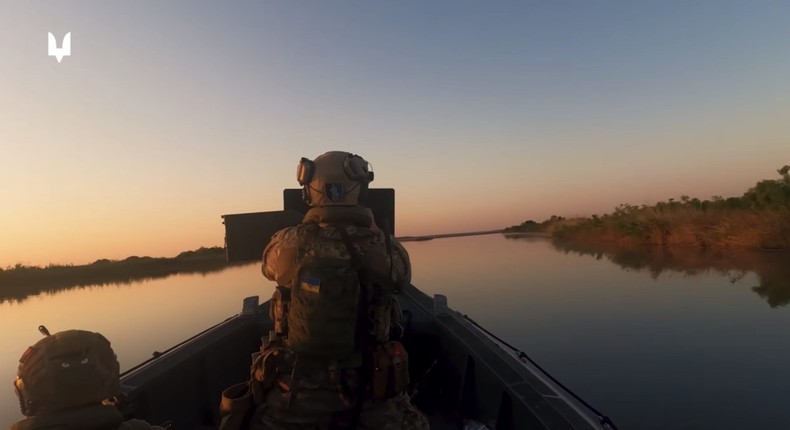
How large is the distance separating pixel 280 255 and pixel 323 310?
0.46 m

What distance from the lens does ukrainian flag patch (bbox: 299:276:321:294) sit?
2193mm

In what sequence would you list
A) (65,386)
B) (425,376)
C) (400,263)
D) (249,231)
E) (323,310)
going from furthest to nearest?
(425,376) < (249,231) < (400,263) < (323,310) < (65,386)

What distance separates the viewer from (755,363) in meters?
7.42

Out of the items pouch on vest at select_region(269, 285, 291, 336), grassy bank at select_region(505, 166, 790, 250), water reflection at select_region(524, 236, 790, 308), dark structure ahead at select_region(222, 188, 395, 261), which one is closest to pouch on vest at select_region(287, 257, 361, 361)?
pouch on vest at select_region(269, 285, 291, 336)

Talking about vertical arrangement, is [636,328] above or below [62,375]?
below

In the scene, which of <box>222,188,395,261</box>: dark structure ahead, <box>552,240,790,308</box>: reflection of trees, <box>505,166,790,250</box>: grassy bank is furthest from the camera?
<box>505,166,790,250</box>: grassy bank

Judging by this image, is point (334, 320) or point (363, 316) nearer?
point (334, 320)

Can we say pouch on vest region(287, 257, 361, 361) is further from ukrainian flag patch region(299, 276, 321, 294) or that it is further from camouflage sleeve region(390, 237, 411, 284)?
camouflage sleeve region(390, 237, 411, 284)

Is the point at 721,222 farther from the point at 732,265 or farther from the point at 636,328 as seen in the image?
the point at 636,328

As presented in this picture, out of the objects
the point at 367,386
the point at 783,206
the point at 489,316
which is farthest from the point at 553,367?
the point at 783,206

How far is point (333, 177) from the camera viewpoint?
2.49 meters

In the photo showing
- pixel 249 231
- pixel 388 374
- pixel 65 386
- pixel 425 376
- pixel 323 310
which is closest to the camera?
pixel 65 386

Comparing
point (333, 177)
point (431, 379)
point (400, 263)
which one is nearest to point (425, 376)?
point (431, 379)

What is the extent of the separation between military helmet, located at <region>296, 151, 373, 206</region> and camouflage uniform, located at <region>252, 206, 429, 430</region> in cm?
9
